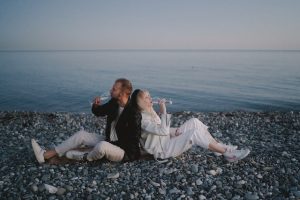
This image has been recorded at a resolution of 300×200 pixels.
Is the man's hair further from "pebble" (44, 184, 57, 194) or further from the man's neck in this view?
"pebble" (44, 184, 57, 194)

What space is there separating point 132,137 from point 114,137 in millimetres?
622

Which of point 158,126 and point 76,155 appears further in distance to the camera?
point 76,155

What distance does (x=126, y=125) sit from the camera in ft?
30.7

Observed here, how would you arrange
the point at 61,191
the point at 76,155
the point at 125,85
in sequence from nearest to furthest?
the point at 61,191 < the point at 125,85 < the point at 76,155

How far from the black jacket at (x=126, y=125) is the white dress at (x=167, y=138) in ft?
0.90

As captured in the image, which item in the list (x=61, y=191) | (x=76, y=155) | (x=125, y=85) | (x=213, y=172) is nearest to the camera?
(x=61, y=191)

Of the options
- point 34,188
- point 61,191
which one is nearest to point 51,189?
point 61,191

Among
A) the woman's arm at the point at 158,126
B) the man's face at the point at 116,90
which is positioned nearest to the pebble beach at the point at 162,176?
the woman's arm at the point at 158,126

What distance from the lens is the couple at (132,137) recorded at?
9.34m

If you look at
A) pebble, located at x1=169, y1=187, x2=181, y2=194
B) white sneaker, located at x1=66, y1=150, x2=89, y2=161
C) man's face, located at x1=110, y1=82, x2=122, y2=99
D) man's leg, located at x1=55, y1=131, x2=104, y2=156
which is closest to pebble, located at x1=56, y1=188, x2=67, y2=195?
white sneaker, located at x1=66, y1=150, x2=89, y2=161

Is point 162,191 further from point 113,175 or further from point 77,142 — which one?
point 77,142

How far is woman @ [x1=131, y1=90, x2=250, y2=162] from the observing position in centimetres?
937

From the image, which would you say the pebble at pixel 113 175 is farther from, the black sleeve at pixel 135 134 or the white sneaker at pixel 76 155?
the white sneaker at pixel 76 155

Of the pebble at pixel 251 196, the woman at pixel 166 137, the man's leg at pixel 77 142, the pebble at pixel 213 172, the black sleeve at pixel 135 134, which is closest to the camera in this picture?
the pebble at pixel 251 196
